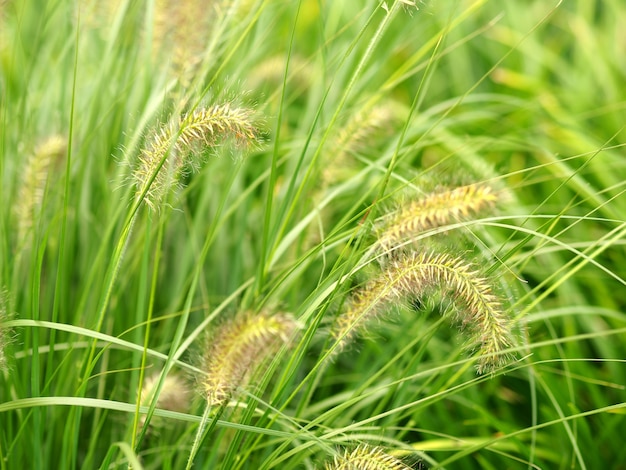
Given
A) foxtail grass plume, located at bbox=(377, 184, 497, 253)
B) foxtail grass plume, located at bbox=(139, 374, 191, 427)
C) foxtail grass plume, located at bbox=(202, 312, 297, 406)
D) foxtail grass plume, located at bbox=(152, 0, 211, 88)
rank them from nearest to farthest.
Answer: foxtail grass plume, located at bbox=(202, 312, 297, 406), foxtail grass plume, located at bbox=(377, 184, 497, 253), foxtail grass plume, located at bbox=(139, 374, 191, 427), foxtail grass plume, located at bbox=(152, 0, 211, 88)

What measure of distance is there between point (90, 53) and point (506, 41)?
2.23 meters

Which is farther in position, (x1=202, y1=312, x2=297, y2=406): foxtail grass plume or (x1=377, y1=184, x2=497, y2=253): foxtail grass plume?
(x1=377, y1=184, x2=497, y2=253): foxtail grass plume

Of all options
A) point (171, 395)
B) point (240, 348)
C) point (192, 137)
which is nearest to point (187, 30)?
point (192, 137)

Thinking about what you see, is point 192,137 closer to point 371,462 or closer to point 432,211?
point 432,211

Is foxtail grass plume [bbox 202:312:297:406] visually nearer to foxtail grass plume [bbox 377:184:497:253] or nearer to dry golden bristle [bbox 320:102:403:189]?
foxtail grass plume [bbox 377:184:497:253]

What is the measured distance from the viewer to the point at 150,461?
7.63 ft

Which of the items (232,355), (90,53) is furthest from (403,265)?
A: (90,53)

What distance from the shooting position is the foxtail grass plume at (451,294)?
159 cm

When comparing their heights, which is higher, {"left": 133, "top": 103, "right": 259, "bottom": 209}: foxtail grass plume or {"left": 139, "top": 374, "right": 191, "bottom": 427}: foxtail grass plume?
{"left": 133, "top": 103, "right": 259, "bottom": 209}: foxtail grass plume

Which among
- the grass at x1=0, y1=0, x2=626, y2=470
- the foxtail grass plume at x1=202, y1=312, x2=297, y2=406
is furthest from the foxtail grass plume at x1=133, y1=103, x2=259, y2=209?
the foxtail grass plume at x1=202, y1=312, x2=297, y2=406

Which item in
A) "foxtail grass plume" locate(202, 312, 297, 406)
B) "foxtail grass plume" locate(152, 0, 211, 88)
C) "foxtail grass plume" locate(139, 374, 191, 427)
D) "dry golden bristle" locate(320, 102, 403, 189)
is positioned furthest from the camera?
"foxtail grass plume" locate(152, 0, 211, 88)

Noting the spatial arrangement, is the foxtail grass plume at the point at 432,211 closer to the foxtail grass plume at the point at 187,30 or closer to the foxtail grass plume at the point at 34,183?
the foxtail grass plume at the point at 187,30

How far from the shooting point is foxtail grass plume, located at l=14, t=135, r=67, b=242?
231 centimetres

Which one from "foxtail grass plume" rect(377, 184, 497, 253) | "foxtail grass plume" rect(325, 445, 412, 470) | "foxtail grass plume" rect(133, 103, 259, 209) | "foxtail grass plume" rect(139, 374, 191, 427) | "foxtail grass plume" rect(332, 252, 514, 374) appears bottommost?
"foxtail grass plume" rect(139, 374, 191, 427)
